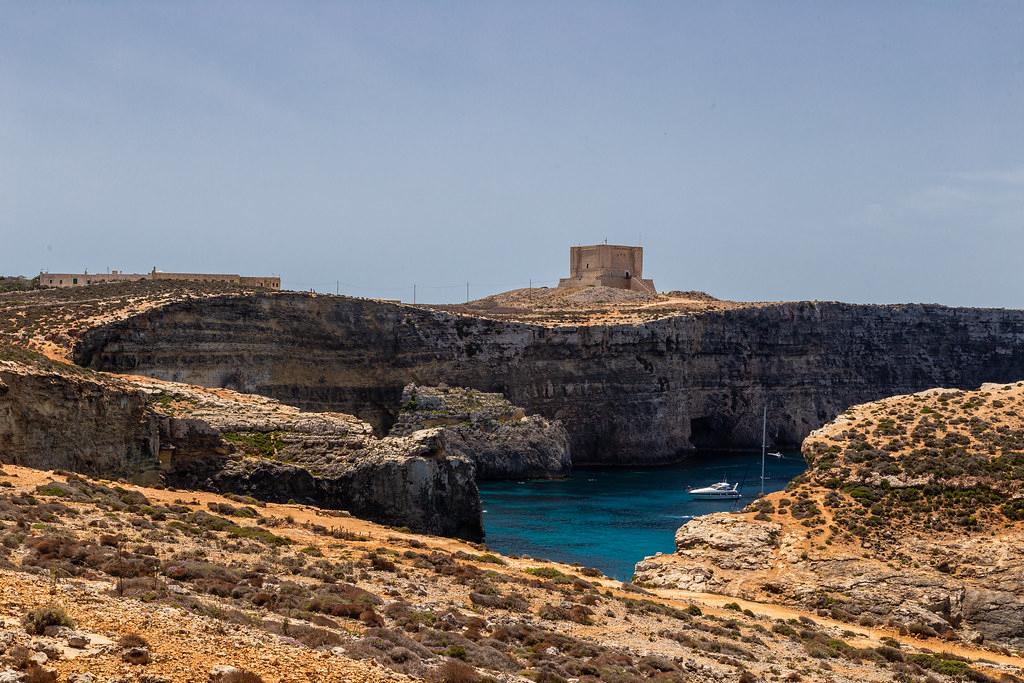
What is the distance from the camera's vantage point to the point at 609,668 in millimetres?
19625

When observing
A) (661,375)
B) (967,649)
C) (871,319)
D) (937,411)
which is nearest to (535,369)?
(661,375)

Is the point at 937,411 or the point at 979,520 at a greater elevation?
the point at 937,411

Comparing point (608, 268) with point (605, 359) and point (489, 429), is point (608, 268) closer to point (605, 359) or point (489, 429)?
point (605, 359)

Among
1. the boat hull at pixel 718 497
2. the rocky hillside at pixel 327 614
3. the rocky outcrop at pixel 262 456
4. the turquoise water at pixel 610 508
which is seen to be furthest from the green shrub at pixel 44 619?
the boat hull at pixel 718 497

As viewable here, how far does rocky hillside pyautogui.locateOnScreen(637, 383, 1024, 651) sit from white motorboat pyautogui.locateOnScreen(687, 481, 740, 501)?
2645 cm

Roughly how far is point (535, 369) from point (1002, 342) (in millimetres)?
49310

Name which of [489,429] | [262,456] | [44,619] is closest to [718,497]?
[489,429]

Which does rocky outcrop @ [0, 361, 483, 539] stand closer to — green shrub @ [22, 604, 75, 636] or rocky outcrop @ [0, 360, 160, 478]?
rocky outcrop @ [0, 360, 160, 478]

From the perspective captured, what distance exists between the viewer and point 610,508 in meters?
67.8

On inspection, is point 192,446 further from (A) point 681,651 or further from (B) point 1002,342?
(B) point 1002,342

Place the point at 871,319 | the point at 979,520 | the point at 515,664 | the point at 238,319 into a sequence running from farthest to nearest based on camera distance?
the point at 871,319 < the point at 238,319 < the point at 979,520 < the point at 515,664

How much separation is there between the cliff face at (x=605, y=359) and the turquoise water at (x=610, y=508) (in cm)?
514

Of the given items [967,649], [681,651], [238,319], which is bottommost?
[967,649]

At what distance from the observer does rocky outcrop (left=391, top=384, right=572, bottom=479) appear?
3093 inches
